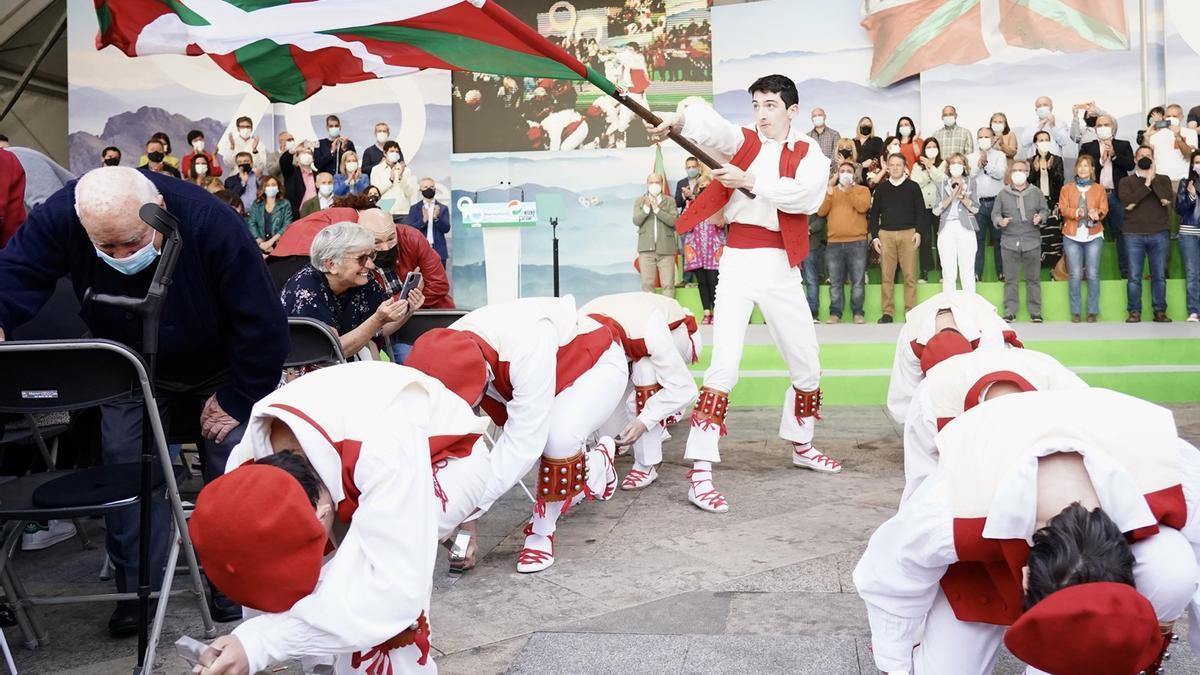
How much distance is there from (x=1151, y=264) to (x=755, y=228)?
6537 millimetres

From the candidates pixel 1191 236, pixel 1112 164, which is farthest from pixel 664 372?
pixel 1112 164

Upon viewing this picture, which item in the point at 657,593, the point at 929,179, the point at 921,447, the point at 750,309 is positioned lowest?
the point at 657,593

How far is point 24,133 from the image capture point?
48.9ft

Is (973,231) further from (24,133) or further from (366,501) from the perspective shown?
(24,133)

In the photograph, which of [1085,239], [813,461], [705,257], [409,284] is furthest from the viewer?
[705,257]

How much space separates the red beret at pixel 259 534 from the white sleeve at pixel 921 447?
1.68m

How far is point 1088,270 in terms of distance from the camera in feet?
32.5

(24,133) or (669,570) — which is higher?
(24,133)

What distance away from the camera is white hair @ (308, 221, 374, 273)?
14.1 feet

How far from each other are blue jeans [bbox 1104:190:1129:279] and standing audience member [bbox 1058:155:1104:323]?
20 cm

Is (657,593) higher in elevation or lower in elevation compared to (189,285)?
lower

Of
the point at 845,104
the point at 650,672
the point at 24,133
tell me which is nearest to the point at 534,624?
the point at 650,672

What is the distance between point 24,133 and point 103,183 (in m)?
14.1

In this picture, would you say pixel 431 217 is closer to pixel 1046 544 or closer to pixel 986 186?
pixel 986 186
